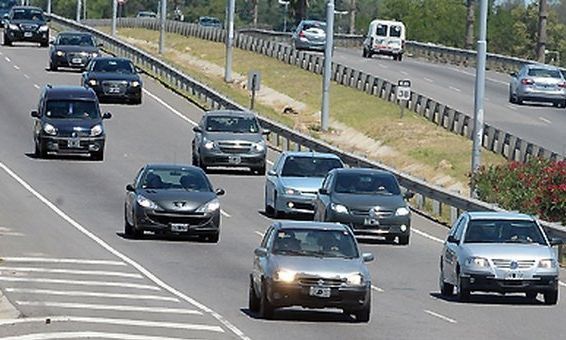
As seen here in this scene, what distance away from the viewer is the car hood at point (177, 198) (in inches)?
1318

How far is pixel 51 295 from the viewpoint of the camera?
24625 mm

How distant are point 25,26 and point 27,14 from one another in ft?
3.24

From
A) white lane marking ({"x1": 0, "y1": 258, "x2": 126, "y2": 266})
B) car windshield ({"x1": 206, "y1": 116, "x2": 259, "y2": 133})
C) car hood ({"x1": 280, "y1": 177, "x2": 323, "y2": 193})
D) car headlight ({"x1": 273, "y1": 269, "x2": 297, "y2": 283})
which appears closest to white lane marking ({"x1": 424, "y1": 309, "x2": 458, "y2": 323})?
car headlight ({"x1": 273, "y1": 269, "x2": 297, "y2": 283})

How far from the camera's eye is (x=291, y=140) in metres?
54.4

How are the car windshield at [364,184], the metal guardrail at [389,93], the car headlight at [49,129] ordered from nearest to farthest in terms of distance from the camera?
the car windshield at [364,184]
the car headlight at [49,129]
the metal guardrail at [389,93]

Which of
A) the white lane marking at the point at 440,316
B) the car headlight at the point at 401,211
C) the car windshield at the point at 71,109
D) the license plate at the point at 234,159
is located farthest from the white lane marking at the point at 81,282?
the car windshield at the point at 71,109

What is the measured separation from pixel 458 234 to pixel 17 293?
23.3ft

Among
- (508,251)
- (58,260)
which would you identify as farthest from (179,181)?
(508,251)

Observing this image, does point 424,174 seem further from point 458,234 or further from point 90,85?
point 458,234

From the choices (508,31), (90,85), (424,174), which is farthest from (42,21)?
(508,31)

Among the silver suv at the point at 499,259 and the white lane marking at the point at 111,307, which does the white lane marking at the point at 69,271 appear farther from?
the silver suv at the point at 499,259

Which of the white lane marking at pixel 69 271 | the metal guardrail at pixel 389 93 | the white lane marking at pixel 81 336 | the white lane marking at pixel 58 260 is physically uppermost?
the white lane marking at pixel 81 336

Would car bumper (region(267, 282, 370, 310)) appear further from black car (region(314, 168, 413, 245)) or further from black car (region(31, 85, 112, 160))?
black car (region(31, 85, 112, 160))

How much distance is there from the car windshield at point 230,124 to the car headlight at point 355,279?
85.4ft
